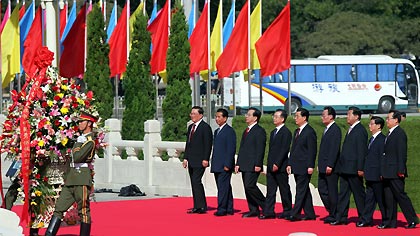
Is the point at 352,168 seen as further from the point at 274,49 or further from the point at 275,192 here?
the point at 274,49

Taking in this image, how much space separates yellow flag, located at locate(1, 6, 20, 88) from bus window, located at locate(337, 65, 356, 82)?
22.3 m

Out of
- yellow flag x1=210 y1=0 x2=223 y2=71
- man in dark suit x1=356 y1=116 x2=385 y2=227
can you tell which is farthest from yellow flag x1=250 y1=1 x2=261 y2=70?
man in dark suit x1=356 y1=116 x2=385 y2=227

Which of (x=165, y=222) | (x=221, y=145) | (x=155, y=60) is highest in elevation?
(x=155, y=60)

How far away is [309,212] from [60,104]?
4.03 meters

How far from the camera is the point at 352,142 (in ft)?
51.5

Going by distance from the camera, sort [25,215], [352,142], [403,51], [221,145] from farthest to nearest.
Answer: [403,51] < [221,145] < [352,142] < [25,215]

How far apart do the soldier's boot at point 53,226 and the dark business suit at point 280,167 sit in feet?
13.4

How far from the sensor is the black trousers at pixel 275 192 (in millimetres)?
16594

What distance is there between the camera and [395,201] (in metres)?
15.2

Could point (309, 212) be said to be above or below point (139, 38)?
below

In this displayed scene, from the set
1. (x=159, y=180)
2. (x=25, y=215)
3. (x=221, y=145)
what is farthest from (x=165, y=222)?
(x=159, y=180)

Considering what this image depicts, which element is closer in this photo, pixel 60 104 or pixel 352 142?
pixel 60 104

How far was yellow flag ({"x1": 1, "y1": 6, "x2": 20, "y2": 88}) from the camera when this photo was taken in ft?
104

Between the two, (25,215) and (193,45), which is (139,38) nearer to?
(193,45)
